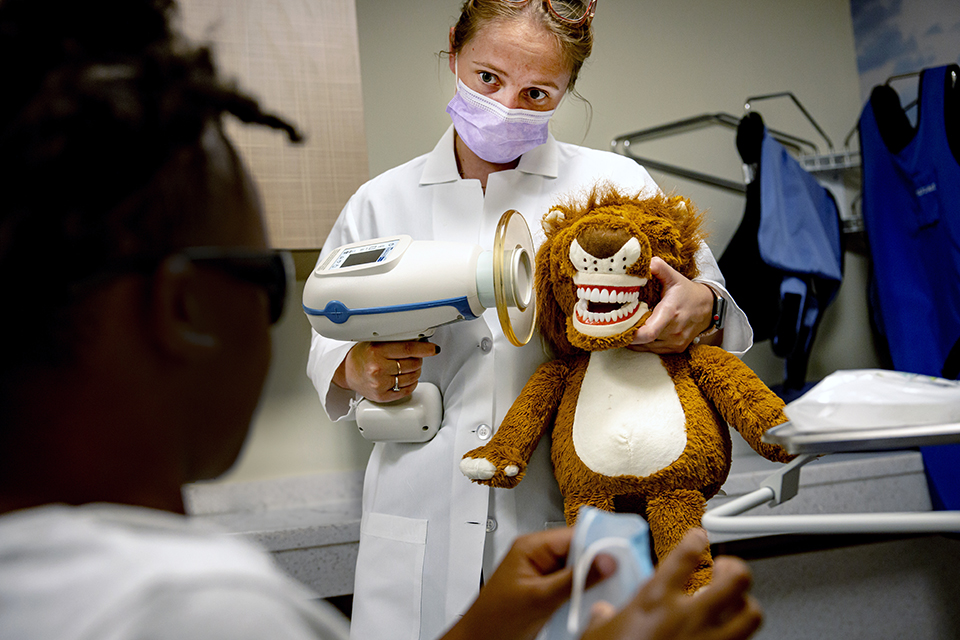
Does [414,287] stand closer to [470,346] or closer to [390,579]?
[470,346]

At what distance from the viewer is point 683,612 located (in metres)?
0.41

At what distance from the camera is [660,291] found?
1023 mm

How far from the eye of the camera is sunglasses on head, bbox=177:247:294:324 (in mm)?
419

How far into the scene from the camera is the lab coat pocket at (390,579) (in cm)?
112

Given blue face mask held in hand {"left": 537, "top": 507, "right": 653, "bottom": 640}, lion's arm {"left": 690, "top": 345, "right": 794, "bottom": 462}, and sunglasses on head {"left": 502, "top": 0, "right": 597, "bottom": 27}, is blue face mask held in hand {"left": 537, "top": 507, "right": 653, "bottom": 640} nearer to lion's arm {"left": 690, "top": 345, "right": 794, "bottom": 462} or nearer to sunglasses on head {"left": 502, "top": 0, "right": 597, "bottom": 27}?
lion's arm {"left": 690, "top": 345, "right": 794, "bottom": 462}

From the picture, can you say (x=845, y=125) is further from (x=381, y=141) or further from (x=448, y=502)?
(x=448, y=502)

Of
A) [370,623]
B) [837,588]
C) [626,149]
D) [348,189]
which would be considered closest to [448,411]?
[370,623]

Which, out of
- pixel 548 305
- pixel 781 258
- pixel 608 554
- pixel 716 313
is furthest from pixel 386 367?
pixel 781 258

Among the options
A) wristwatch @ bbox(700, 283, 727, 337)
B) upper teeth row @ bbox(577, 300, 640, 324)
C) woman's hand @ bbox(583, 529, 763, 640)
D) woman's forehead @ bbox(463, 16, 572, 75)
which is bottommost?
wristwatch @ bbox(700, 283, 727, 337)

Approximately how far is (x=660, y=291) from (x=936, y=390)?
0.39 metres

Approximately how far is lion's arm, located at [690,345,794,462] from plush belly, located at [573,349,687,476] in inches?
2.1

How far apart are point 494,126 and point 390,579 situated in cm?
78

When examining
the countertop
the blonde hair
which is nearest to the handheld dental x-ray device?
the blonde hair

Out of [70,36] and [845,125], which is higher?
[70,36]
